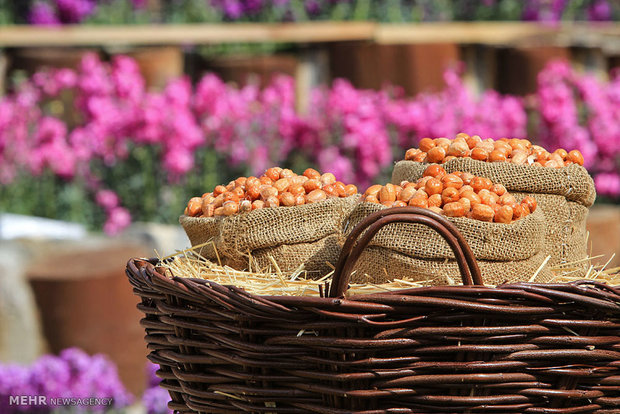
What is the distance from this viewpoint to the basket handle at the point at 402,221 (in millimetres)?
1159

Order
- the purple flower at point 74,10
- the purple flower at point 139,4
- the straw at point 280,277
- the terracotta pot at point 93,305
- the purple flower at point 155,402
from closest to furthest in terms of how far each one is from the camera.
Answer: the straw at point 280,277 → the purple flower at point 155,402 → the terracotta pot at point 93,305 → the purple flower at point 74,10 → the purple flower at point 139,4

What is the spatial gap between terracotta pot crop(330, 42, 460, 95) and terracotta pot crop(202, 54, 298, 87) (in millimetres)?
411

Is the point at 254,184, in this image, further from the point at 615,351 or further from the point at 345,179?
the point at 345,179

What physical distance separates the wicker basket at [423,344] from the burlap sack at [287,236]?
30 cm

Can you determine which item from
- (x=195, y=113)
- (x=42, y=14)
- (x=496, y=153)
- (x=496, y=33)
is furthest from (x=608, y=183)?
(x=42, y=14)

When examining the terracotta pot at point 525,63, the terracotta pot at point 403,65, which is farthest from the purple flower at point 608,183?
the terracotta pot at point 403,65

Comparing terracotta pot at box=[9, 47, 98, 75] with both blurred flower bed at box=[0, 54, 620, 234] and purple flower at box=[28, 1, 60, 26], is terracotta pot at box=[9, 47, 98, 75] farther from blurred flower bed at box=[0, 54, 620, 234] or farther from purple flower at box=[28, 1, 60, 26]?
purple flower at box=[28, 1, 60, 26]

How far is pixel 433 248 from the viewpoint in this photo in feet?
4.46

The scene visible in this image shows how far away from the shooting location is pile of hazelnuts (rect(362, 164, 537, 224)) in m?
1.38

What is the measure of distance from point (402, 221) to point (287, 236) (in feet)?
1.32

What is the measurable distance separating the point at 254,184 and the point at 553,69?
3189 millimetres

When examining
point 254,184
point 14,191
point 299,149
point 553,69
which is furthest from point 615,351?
point 14,191

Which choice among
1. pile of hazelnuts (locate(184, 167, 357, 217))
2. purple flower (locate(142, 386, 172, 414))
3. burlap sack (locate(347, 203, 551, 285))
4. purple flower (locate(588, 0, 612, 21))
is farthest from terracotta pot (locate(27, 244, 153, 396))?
purple flower (locate(588, 0, 612, 21))

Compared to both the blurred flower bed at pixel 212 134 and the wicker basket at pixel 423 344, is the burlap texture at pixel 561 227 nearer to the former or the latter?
the wicker basket at pixel 423 344
